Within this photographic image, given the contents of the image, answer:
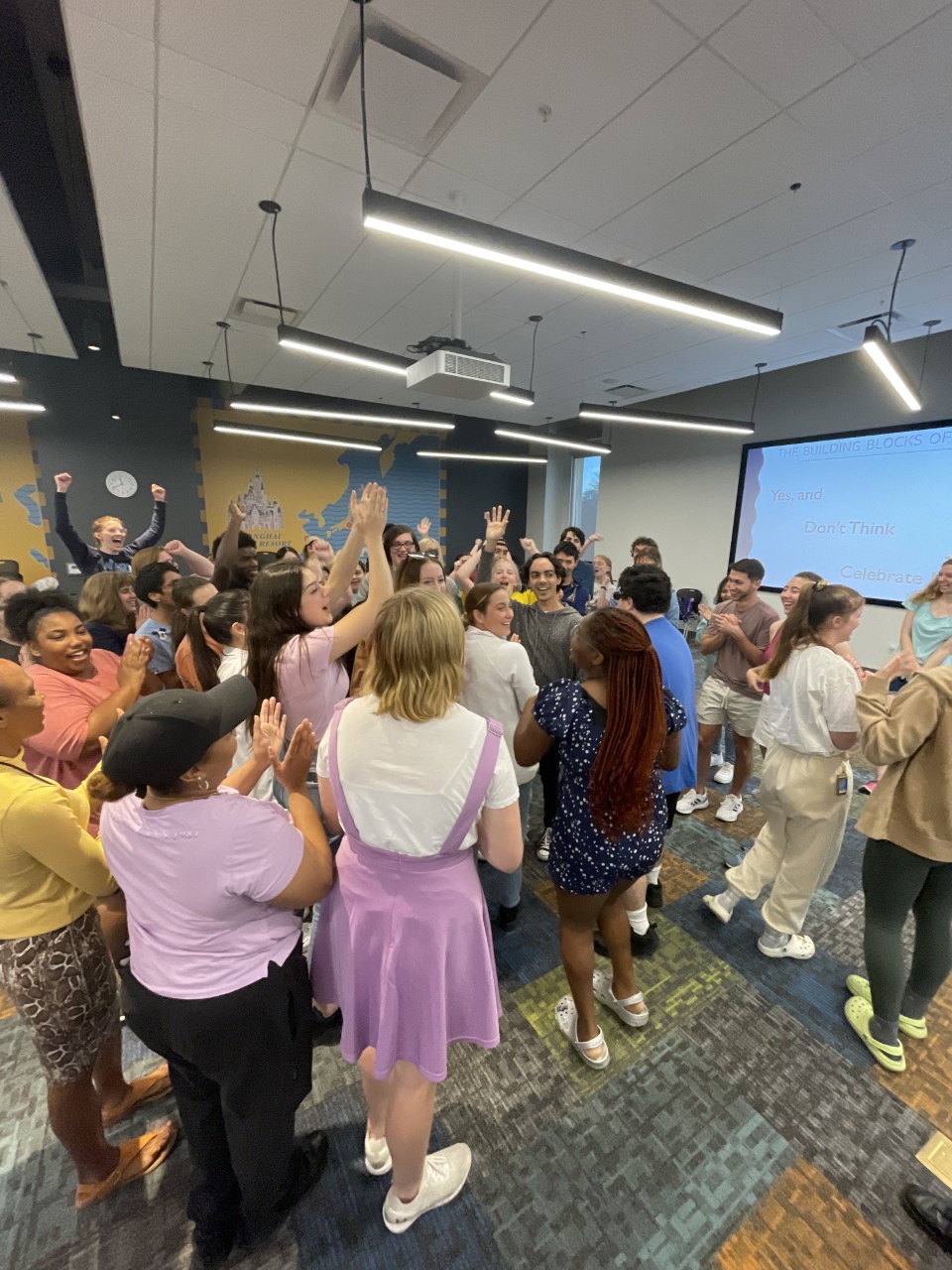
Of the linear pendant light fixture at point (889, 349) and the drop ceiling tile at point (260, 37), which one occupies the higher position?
the drop ceiling tile at point (260, 37)

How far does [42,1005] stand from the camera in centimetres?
115

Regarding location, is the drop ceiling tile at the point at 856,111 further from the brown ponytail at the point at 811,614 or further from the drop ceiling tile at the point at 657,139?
the brown ponytail at the point at 811,614

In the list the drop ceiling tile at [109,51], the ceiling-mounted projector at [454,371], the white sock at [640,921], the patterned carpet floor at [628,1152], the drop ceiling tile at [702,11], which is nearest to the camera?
the patterned carpet floor at [628,1152]

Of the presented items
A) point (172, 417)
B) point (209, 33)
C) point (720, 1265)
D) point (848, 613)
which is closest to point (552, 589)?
point (848, 613)

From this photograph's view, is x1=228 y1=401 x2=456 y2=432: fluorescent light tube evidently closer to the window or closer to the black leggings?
the black leggings

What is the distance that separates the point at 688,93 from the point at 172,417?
7.04m

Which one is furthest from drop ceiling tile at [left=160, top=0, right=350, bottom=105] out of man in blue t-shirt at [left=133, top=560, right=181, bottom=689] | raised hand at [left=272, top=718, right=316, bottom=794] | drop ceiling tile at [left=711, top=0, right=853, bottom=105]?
raised hand at [left=272, top=718, right=316, bottom=794]

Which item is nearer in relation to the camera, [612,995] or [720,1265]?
[720,1265]

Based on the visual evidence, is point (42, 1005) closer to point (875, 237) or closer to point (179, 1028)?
point (179, 1028)

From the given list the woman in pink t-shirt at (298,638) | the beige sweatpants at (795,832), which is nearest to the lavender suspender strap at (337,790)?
the woman in pink t-shirt at (298,638)

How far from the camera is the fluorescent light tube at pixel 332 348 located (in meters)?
3.37

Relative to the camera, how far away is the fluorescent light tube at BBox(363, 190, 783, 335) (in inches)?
75.4

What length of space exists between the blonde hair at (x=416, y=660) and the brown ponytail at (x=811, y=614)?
1600mm

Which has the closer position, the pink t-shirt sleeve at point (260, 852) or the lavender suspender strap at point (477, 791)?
the pink t-shirt sleeve at point (260, 852)
